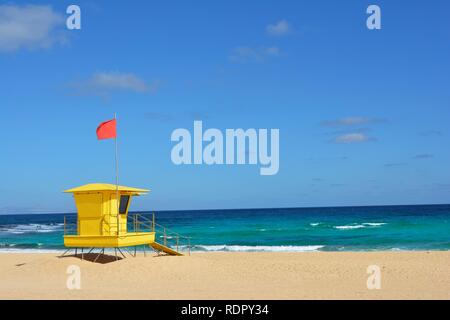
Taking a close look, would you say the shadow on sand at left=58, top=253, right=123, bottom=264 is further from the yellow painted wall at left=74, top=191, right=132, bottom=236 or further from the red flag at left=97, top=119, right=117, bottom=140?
the red flag at left=97, top=119, right=117, bottom=140

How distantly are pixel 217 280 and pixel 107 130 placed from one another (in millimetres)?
7639

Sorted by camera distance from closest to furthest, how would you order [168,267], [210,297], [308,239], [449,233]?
[210,297] → [168,267] → [308,239] → [449,233]

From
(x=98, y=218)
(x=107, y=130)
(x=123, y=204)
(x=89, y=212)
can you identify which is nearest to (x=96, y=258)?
(x=98, y=218)

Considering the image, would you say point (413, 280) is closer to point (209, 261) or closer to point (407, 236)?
point (209, 261)

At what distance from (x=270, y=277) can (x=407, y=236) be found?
122 ft

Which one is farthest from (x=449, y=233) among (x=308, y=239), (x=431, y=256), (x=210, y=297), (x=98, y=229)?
(x=210, y=297)

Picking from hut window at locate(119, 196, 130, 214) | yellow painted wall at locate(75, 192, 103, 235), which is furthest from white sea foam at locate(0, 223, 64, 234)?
yellow painted wall at locate(75, 192, 103, 235)

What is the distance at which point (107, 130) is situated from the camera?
2378 cm

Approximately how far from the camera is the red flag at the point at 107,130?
2369 centimetres

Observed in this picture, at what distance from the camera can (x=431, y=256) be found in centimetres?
3133

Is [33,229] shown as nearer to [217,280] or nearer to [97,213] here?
[97,213]

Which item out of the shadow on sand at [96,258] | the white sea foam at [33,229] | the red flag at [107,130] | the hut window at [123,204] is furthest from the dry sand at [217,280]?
the white sea foam at [33,229]

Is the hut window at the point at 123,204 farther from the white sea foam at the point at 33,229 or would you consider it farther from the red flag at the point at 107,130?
the white sea foam at the point at 33,229
